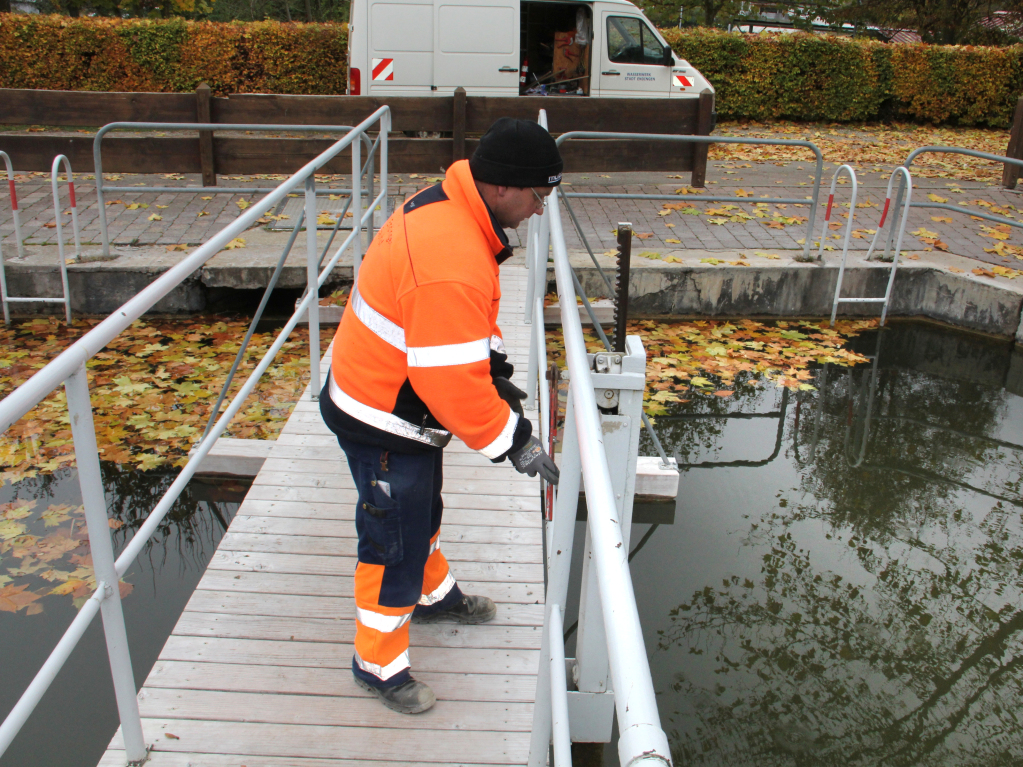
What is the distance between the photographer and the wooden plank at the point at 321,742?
7.07 feet

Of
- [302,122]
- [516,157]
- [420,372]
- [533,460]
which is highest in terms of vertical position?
[516,157]

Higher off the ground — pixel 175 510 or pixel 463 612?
pixel 463 612

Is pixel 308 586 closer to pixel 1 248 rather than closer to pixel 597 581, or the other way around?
pixel 597 581

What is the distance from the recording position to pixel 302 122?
29.6 feet

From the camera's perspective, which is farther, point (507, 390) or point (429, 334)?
point (507, 390)

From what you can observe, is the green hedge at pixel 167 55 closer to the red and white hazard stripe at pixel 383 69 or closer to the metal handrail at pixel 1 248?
the red and white hazard stripe at pixel 383 69

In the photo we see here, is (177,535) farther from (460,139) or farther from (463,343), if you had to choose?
(460,139)

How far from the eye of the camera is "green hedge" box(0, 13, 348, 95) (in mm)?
13609

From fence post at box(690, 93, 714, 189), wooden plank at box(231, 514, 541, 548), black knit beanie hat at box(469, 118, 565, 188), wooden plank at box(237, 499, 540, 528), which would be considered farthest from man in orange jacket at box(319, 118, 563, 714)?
fence post at box(690, 93, 714, 189)

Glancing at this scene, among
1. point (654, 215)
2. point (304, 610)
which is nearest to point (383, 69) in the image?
point (654, 215)

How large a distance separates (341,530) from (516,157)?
177cm

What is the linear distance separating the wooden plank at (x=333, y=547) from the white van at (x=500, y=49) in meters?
9.43

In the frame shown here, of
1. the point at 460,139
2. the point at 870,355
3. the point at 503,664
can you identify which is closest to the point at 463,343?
the point at 503,664

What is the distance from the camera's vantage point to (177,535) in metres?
3.88
